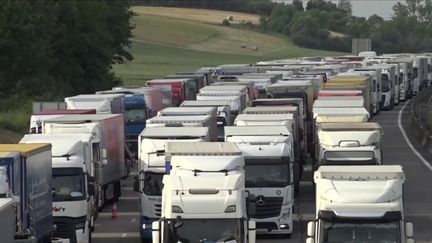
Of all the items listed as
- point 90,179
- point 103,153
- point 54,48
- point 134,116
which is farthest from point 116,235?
point 54,48

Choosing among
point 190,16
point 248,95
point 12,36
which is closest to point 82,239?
point 248,95

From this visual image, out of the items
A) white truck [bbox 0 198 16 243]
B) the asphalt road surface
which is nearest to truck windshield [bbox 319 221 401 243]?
white truck [bbox 0 198 16 243]

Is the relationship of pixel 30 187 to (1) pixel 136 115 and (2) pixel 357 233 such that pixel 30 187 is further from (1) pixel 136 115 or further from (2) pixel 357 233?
(1) pixel 136 115

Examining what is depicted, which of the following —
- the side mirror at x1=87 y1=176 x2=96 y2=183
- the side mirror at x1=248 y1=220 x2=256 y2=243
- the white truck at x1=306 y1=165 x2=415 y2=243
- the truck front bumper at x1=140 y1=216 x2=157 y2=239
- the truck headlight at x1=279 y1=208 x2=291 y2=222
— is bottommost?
the truck front bumper at x1=140 y1=216 x2=157 y2=239

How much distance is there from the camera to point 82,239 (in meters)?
28.2

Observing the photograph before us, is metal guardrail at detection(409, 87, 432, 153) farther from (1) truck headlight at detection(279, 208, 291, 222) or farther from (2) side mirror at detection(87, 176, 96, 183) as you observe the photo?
(2) side mirror at detection(87, 176, 96, 183)

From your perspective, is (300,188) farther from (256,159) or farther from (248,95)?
(248,95)

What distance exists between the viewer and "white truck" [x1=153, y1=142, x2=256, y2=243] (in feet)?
72.3

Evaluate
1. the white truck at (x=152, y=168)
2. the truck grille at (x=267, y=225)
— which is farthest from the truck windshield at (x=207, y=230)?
the truck grille at (x=267, y=225)

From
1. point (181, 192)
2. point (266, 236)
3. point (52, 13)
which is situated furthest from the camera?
point (52, 13)

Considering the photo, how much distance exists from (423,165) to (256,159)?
1993 centimetres

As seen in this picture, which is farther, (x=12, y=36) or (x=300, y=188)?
(x=12, y=36)

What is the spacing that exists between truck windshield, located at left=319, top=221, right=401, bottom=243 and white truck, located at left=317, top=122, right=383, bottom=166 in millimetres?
12336

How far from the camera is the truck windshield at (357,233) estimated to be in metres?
20.3
